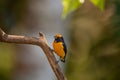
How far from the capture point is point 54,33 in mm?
2482

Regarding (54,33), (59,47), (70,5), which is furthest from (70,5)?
(54,33)

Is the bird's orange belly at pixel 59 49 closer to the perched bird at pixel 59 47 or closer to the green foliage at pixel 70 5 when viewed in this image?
the perched bird at pixel 59 47

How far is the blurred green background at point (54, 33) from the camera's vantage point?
7.77ft

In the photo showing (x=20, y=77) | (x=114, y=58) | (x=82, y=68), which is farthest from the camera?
(x=20, y=77)

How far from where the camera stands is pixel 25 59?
2.57m

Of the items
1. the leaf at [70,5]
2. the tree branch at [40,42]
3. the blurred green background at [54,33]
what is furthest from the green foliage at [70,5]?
the blurred green background at [54,33]

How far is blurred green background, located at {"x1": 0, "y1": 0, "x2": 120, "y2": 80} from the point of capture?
2.37 metres

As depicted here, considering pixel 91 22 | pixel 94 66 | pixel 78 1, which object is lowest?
pixel 94 66

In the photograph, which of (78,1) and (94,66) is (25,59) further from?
(78,1)

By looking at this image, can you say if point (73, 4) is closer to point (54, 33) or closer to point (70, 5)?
point (70, 5)

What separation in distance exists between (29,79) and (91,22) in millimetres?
520

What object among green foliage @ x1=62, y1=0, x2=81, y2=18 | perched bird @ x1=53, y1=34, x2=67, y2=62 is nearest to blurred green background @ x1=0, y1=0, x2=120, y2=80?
perched bird @ x1=53, y1=34, x2=67, y2=62

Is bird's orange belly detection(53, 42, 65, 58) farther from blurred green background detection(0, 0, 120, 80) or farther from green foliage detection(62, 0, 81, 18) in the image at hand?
blurred green background detection(0, 0, 120, 80)

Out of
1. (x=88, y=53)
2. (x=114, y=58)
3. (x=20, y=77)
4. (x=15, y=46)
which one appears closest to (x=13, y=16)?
(x=15, y=46)
